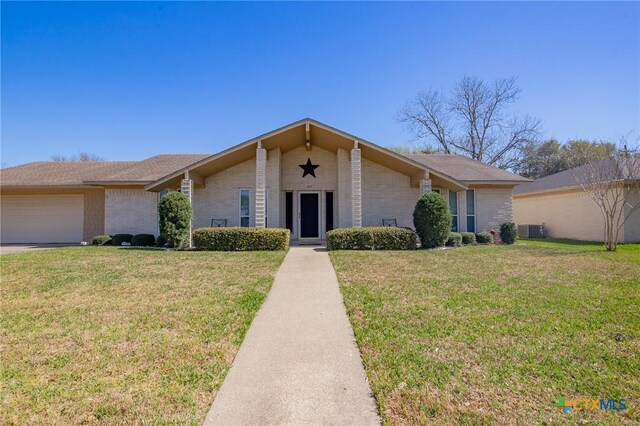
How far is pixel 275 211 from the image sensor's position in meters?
15.2

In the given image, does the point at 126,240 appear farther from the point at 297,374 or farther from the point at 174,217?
the point at 297,374

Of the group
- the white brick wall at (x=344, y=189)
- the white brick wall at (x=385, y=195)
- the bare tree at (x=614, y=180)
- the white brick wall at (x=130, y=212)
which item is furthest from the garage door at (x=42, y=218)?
the bare tree at (x=614, y=180)

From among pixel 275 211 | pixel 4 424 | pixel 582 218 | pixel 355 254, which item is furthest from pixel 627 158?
pixel 4 424

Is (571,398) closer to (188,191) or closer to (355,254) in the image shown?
(355,254)

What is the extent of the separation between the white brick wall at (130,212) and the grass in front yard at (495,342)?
12036 mm

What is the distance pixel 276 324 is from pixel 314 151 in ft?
40.7

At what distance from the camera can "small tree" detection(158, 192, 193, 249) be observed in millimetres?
12209

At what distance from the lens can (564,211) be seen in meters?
18.9

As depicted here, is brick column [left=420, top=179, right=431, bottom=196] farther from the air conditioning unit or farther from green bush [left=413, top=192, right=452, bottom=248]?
the air conditioning unit

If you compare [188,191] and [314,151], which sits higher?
→ [314,151]

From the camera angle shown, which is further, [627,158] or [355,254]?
[627,158]

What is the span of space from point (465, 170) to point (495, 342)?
15187 mm

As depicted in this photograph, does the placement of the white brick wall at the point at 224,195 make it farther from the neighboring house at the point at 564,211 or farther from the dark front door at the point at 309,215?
the neighboring house at the point at 564,211

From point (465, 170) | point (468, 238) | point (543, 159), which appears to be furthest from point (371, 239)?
point (543, 159)
